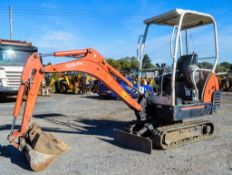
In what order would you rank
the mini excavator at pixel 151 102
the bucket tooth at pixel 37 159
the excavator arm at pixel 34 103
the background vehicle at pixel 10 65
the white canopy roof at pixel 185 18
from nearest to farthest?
the bucket tooth at pixel 37 159 < the excavator arm at pixel 34 103 < the mini excavator at pixel 151 102 < the white canopy roof at pixel 185 18 < the background vehicle at pixel 10 65

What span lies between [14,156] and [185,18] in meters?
4.87

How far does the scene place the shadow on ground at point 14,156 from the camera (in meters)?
4.97

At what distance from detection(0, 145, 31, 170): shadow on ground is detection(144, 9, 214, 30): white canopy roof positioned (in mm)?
4196

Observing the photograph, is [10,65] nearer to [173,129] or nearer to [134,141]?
[134,141]

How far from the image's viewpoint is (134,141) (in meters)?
5.85

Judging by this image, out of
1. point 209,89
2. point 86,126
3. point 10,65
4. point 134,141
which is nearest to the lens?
point 134,141

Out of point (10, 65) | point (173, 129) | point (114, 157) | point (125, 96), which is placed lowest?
point (114, 157)

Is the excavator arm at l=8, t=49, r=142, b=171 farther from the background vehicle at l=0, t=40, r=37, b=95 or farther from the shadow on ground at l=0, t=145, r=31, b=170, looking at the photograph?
the background vehicle at l=0, t=40, r=37, b=95

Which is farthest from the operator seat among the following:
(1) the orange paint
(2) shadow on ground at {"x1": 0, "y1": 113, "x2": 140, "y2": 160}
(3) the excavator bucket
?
(3) the excavator bucket

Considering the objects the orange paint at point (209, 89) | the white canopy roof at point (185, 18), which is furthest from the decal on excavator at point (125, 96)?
the white canopy roof at point (185, 18)

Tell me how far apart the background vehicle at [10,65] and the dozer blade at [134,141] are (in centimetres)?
972

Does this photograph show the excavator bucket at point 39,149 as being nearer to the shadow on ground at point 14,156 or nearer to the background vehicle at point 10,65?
the shadow on ground at point 14,156

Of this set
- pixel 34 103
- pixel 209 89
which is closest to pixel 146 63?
pixel 209 89

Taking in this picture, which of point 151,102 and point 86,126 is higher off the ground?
point 151,102
